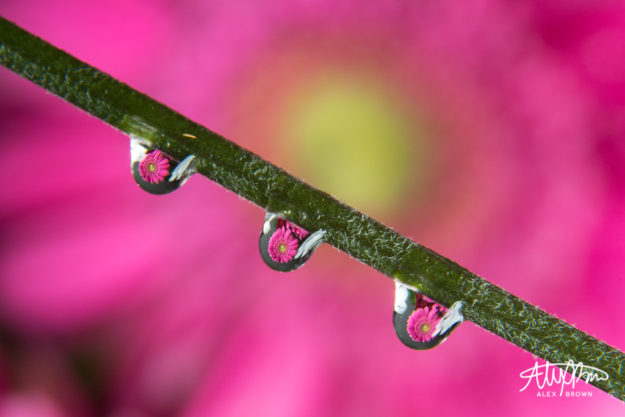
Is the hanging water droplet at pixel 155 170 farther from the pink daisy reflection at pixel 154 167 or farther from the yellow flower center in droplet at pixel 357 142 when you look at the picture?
the yellow flower center in droplet at pixel 357 142

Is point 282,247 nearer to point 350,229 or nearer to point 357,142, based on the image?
point 350,229

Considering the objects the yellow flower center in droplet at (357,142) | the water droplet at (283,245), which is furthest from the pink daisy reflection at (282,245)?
the yellow flower center in droplet at (357,142)

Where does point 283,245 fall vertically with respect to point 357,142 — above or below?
below

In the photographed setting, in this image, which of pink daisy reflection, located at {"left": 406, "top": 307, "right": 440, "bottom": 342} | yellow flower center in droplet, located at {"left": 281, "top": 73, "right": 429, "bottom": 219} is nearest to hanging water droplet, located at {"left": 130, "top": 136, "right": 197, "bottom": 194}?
pink daisy reflection, located at {"left": 406, "top": 307, "right": 440, "bottom": 342}

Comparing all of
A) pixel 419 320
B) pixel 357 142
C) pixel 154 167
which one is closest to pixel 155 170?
pixel 154 167

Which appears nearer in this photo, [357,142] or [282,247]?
[282,247]

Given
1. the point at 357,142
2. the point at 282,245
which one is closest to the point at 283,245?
the point at 282,245

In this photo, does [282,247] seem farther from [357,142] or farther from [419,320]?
[357,142]
